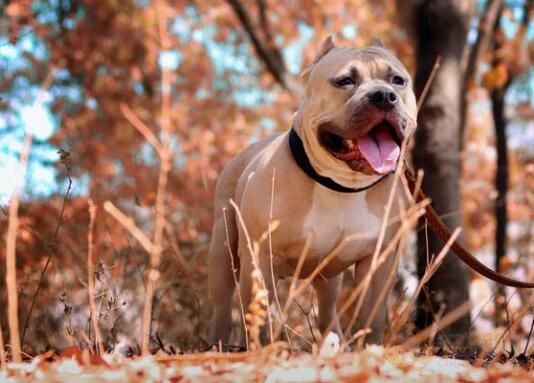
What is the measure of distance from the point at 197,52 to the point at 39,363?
1274 cm

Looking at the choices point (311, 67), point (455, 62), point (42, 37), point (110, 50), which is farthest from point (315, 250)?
point (110, 50)

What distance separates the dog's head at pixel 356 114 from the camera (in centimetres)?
309

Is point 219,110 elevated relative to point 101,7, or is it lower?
lower

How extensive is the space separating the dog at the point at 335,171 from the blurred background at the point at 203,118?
100 centimetres

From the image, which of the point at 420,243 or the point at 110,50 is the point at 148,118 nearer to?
the point at 110,50

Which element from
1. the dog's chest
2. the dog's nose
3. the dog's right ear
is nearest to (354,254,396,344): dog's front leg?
the dog's chest

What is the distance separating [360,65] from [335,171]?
1.44 ft

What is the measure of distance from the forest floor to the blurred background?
182cm

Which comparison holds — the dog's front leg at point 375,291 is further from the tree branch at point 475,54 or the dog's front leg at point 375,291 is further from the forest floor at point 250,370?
the tree branch at point 475,54

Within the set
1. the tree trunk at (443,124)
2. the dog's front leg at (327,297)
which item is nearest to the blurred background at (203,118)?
the tree trunk at (443,124)

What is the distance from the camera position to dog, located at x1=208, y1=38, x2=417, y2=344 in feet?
10.3

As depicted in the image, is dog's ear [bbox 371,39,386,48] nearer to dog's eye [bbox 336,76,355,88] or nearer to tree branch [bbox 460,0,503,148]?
dog's eye [bbox 336,76,355,88]

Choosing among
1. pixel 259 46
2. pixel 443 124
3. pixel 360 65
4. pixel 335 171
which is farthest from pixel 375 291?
pixel 259 46

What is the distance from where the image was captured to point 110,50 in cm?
1280
